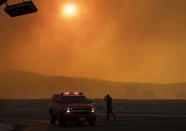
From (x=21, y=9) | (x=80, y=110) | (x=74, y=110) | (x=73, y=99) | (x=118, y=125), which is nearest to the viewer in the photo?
(x=21, y=9)

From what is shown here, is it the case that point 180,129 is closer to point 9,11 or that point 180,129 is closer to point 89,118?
point 89,118

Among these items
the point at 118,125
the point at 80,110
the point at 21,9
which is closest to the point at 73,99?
the point at 80,110

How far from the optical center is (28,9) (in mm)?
11812

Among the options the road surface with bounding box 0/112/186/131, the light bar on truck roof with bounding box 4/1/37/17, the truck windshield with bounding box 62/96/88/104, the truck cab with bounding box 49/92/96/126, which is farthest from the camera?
the truck windshield with bounding box 62/96/88/104

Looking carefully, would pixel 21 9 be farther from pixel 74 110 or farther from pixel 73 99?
pixel 73 99

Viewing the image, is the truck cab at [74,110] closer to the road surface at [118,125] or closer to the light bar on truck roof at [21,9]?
the road surface at [118,125]

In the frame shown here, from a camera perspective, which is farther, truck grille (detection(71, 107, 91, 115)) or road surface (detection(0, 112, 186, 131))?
truck grille (detection(71, 107, 91, 115))

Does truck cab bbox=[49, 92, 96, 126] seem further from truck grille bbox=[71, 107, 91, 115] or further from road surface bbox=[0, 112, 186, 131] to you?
road surface bbox=[0, 112, 186, 131]

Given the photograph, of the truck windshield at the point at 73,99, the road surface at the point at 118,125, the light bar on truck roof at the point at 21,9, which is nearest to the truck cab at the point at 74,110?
the truck windshield at the point at 73,99

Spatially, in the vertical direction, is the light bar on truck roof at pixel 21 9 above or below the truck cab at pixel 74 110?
above

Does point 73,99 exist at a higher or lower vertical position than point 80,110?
higher

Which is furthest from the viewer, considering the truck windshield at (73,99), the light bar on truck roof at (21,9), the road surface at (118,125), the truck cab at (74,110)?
the truck windshield at (73,99)

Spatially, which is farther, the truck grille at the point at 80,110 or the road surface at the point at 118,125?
the truck grille at the point at 80,110

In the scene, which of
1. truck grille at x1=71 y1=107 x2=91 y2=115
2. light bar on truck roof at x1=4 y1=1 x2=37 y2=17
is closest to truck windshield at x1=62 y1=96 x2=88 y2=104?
truck grille at x1=71 y1=107 x2=91 y2=115
